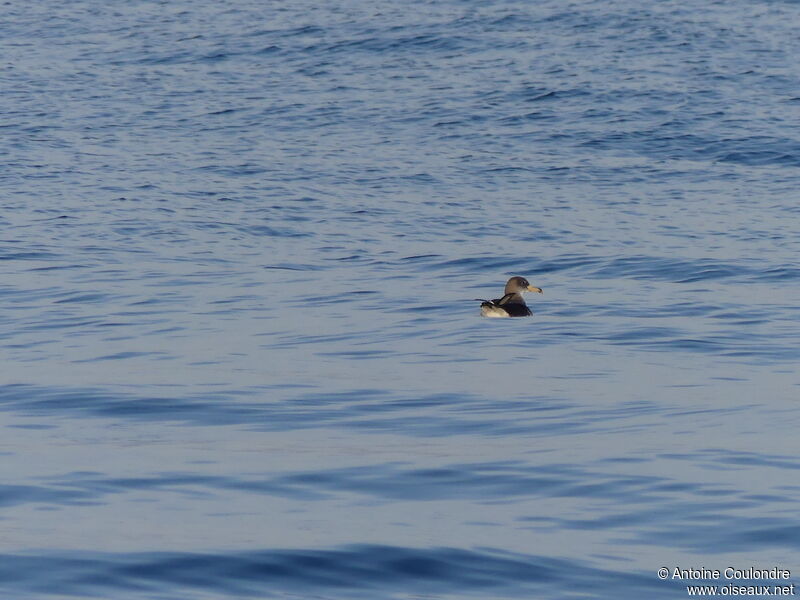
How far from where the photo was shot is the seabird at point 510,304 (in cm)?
1401

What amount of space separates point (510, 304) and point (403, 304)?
124 cm

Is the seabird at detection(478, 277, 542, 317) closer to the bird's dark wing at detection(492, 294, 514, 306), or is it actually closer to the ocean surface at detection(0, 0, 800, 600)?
the bird's dark wing at detection(492, 294, 514, 306)

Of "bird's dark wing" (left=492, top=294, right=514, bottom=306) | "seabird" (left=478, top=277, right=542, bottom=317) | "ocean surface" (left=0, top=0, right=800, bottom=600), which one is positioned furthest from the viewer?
"bird's dark wing" (left=492, top=294, right=514, bottom=306)

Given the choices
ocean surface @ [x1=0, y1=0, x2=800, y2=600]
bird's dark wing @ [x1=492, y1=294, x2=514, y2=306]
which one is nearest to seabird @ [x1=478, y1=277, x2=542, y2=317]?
bird's dark wing @ [x1=492, y1=294, x2=514, y2=306]

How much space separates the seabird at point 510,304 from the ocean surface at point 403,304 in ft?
0.63

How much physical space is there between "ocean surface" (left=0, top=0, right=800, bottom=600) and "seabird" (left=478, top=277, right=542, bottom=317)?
0.63 ft

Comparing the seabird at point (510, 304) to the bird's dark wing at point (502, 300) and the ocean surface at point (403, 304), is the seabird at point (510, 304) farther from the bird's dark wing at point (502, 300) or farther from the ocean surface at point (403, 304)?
the ocean surface at point (403, 304)

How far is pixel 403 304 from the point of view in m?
14.8

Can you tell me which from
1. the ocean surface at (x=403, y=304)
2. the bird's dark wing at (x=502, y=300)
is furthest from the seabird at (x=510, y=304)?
the ocean surface at (x=403, y=304)

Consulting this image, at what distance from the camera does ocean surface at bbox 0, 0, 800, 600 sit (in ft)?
22.8

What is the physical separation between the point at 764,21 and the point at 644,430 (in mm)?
25652

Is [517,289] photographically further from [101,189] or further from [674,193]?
[101,189]

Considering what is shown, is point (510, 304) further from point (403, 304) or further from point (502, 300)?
point (403, 304)

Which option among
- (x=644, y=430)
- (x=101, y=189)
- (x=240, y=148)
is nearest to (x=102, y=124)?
(x=240, y=148)
